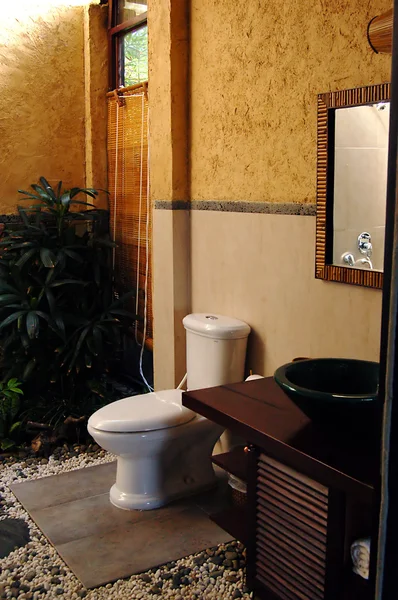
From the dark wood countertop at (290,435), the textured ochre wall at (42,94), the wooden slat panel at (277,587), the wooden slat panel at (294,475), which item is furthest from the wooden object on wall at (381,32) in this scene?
the textured ochre wall at (42,94)

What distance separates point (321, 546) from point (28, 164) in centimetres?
308

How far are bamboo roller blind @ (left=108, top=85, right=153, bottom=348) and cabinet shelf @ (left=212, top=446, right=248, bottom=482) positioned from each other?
148 cm

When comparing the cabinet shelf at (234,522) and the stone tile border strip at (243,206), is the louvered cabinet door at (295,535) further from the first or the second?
the stone tile border strip at (243,206)

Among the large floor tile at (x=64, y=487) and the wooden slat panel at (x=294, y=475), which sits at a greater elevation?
the wooden slat panel at (x=294, y=475)

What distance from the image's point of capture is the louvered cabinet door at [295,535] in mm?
1665

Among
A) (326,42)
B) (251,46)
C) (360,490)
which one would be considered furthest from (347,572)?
(251,46)

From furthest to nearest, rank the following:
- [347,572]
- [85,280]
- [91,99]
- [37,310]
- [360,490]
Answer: [91,99] → [85,280] → [37,310] → [347,572] → [360,490]

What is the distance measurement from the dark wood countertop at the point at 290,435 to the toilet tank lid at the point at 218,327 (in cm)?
52

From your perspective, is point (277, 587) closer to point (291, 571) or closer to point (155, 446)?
point (291, 571)

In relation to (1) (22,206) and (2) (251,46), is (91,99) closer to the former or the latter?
(1) (22,206)

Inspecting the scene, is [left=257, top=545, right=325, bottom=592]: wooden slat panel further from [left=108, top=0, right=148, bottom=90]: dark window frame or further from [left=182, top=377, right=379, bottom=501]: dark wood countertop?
[left=108, top=0, right=148, bottom=90]: dark window frame

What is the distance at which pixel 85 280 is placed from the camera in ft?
12.6

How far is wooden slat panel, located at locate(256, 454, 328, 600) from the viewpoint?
1715 mm

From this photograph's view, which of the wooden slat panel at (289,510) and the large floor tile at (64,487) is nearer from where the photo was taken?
the wooden slat panel at (289,510)
